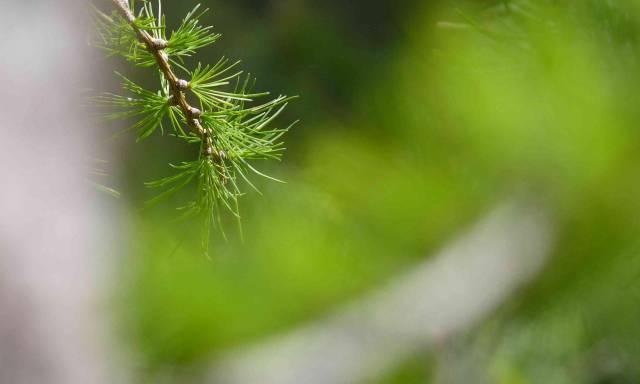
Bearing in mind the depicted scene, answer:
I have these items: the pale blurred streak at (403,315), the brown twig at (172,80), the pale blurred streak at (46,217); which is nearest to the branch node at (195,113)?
the brown twig at (172,80)

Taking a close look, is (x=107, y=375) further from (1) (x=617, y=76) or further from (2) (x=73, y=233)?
(1) (x=617, y=76)

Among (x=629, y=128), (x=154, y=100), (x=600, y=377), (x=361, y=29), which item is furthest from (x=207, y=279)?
(x=361, y=29)

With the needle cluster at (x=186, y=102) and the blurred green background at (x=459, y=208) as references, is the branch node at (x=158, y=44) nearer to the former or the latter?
the needle cluster at (x=186, y=102)

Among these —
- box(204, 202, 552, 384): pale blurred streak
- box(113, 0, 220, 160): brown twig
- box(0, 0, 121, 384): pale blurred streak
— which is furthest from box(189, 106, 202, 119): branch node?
box(204, 202, 552, 384): pale blurred streak

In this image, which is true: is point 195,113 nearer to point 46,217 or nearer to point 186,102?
point 186,102

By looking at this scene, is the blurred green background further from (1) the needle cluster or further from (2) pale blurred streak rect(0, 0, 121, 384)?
(1) the needle cluster
